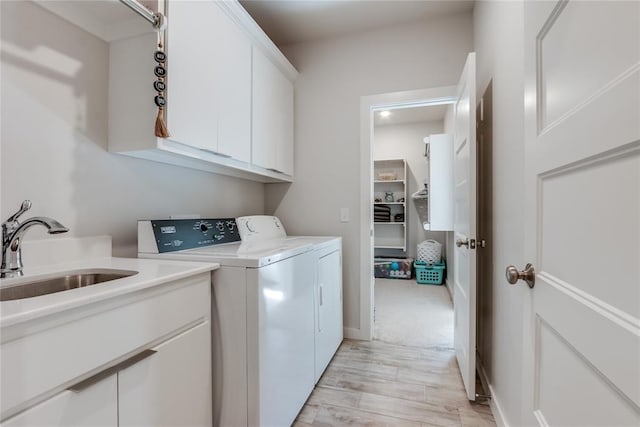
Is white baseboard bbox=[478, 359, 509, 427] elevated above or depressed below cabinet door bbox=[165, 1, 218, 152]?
below

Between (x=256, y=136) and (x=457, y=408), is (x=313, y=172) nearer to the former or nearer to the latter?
(x=256, y=136)

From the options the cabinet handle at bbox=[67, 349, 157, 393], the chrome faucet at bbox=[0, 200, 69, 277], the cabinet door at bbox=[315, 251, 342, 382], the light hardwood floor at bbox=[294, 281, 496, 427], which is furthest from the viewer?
the cabinet door at bbox=[315, 251, 342, 382]

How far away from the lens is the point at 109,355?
32.4 inches

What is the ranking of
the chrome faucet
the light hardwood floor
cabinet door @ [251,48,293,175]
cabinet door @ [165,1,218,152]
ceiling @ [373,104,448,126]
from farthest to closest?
ceiling @ [373,104,448,126] → cabinet door @ [251,48,293,175] → the light hardwood floor → cabinet door @ [165,1,218,152] → the chrome faucet

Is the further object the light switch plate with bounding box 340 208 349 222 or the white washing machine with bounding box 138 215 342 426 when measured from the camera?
the light switch plate with bounding box 340 208 349 222

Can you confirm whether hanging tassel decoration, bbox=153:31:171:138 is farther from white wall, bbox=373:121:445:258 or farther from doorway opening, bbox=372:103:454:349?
white wall, bbox=373:121:445:258

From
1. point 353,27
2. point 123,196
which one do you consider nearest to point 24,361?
point 123,196

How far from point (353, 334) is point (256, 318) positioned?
5.29ft

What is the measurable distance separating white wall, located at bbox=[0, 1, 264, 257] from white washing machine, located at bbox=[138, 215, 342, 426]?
0.18 metres

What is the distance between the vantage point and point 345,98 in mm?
2645

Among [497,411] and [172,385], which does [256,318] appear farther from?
[497,411]

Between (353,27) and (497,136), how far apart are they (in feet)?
5.27

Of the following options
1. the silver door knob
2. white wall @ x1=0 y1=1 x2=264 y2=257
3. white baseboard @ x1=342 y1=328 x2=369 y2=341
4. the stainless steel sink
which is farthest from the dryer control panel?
the silver door knob

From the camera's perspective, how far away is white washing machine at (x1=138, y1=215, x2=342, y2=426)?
125cm
